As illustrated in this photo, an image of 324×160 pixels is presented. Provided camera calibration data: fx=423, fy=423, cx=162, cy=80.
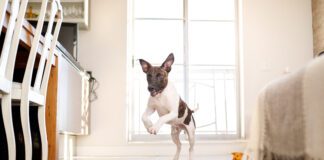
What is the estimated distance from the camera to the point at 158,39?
4.55 metres

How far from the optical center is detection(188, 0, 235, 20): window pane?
4.62 m

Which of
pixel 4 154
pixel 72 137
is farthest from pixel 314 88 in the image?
pixel 72 137

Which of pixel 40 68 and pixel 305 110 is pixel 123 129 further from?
pixel 305 110

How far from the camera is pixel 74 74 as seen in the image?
10.1 feet

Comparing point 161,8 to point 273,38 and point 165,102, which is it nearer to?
point 273,38

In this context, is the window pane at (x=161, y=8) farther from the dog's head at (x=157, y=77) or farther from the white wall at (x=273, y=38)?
the dog's head at (x=157, y=77)

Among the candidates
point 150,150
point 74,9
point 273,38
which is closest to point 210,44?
point 273,38

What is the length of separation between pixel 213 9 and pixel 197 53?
0.53 m

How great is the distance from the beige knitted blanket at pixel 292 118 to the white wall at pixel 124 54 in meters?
3.16

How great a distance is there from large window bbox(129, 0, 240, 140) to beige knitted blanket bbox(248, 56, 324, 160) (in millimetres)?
3404

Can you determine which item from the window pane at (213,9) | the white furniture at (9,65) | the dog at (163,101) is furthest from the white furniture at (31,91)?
the window pane at (213,9)

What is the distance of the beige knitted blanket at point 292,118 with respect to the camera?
0.80 metres

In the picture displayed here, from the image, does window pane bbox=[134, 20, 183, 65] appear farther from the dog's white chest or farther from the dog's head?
the dog's white chest

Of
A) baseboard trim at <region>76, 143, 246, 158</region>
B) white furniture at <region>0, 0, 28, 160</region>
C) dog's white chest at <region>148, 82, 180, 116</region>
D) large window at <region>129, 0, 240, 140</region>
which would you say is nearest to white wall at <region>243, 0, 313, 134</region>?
large window at <region>129, 0, 240, 140</region>
